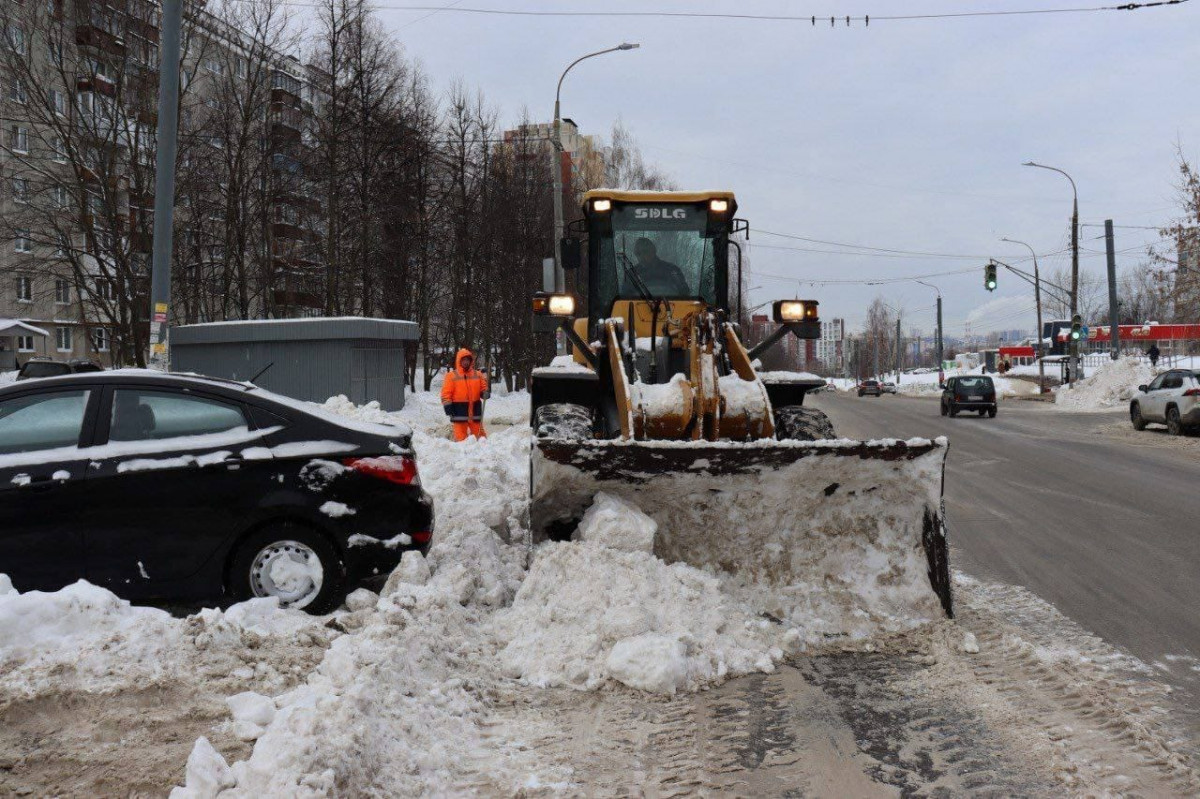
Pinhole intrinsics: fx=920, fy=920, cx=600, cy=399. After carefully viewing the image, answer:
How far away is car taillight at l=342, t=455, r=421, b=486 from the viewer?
5750 mm

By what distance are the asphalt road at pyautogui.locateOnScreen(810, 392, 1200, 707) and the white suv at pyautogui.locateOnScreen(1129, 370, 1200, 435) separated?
2414 millimetres

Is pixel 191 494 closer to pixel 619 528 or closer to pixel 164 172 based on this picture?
pixel 619 528

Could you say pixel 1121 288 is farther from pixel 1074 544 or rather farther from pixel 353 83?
pixel 1074 544

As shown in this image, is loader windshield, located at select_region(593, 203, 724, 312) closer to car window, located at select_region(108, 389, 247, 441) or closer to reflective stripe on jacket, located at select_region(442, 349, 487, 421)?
car window, located at select_region(108, 389, 247, 441)

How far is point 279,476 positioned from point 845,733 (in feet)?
11.6

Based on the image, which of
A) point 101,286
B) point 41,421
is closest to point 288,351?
point 101,286

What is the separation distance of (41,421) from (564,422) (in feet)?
11.7

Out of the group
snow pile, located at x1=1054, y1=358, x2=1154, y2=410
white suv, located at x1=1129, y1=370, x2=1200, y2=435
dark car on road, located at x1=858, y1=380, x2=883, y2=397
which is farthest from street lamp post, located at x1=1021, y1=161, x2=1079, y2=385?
dark car on road, located at x1=858, y1=380, x2=883, y2=397

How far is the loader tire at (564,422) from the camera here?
7.18m

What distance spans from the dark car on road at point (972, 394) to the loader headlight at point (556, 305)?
86.8 ft

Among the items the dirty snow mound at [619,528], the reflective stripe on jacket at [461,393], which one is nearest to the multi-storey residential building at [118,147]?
the reflective stripe on jacket at [461,393]

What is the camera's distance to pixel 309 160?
29219 millimetres

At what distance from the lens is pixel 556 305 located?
26.3 feet

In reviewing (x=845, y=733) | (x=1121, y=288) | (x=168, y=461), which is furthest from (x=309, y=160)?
(x=1121, y=288)
